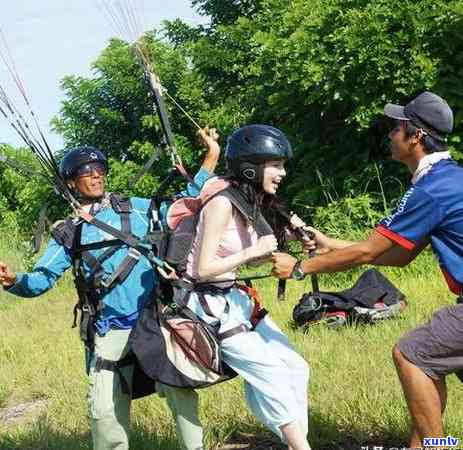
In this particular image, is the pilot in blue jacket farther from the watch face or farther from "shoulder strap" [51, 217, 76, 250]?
the watch face

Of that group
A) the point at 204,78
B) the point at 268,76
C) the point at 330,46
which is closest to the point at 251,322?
the point at 330,46

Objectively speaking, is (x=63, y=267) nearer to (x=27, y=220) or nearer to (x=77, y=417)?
(x=77, y=417)

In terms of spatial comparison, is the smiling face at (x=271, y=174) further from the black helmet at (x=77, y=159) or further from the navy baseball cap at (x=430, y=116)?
the black helmet at (x=77, y=159)

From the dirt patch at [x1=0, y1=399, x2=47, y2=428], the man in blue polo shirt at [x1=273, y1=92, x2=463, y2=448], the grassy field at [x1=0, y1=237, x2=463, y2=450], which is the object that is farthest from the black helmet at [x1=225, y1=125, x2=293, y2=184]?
the dirt patch at [x1=0, y1=399, x2=47, y2=428]

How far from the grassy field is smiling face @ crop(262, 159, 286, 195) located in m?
1.81

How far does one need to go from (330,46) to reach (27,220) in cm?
1229

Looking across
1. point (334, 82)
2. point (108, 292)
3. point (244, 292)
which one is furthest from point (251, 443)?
point (334, 82)

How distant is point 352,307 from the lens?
8.11 meters

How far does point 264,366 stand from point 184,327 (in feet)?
1.55

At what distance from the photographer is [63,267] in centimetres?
487

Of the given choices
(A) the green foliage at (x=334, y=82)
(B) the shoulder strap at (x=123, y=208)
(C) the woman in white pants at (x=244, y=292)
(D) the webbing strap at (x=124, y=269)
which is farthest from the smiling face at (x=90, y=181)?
(A) the green foliage at (x=334, y=82)

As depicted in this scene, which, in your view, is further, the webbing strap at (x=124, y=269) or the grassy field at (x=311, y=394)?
the grassy field at (x=311, y=394)

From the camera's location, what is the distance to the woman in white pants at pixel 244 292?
4.15 meters

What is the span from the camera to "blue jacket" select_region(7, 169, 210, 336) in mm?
4727
